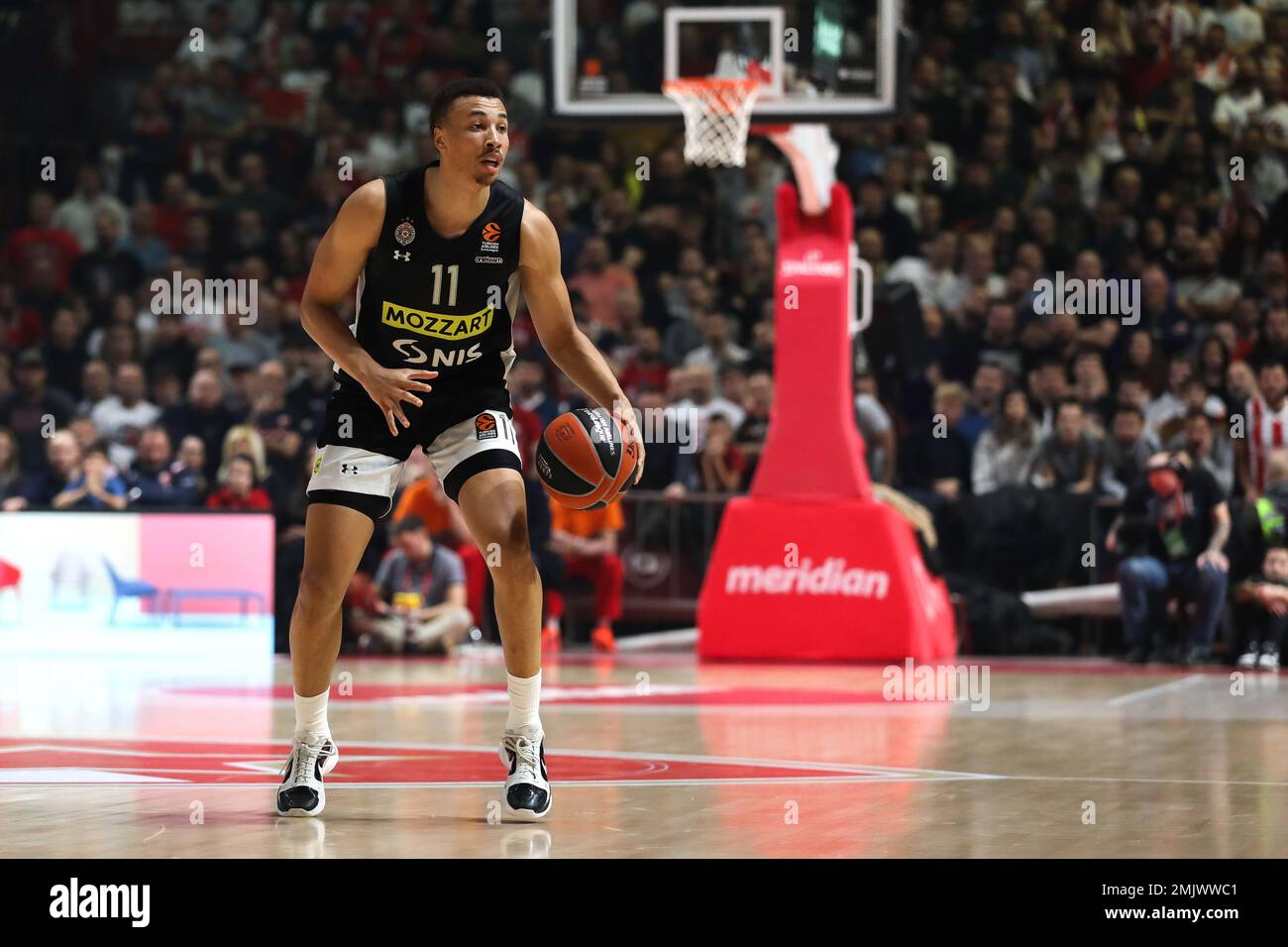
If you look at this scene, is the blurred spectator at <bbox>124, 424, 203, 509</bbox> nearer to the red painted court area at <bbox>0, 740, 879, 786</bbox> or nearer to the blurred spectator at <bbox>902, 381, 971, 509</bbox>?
the blurred spectator at <bbox>902, 381, 971, 509</bbox>

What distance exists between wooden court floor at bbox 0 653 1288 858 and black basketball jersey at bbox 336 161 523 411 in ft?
4.50

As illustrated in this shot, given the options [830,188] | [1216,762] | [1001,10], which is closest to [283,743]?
[1216,762]

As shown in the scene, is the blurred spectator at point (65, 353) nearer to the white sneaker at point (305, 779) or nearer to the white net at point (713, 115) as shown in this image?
the white net at point (713, 115)

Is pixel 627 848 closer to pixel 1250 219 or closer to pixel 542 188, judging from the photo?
pixel 1250 219

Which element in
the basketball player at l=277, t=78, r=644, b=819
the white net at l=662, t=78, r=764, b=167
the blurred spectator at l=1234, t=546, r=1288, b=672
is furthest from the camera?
the blurred spectator at l=1234, t=546, r=1288, b=672

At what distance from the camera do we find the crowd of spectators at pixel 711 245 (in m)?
14.4

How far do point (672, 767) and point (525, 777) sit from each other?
4.68ft

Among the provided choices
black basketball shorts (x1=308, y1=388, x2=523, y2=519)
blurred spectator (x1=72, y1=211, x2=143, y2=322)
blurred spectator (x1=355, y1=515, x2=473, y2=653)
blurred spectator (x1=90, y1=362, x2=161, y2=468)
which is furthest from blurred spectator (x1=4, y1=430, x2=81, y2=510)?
black basketball shorts (x1=308, y1=388, x2=523, y2=519)

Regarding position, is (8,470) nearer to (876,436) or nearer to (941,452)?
(876,436)

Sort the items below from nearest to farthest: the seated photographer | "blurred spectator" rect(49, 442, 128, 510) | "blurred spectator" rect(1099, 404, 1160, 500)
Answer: the seated photographer, "blurred spectator" rect(1099, 404, 1160, 500), "blurred spectator" rect(49, 442, 128, 510)

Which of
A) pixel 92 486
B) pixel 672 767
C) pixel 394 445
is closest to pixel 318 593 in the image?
pixel 394 445

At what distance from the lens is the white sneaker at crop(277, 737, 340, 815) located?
5.73m

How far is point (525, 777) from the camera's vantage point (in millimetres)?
5809

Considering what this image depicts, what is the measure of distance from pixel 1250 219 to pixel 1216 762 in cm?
924
